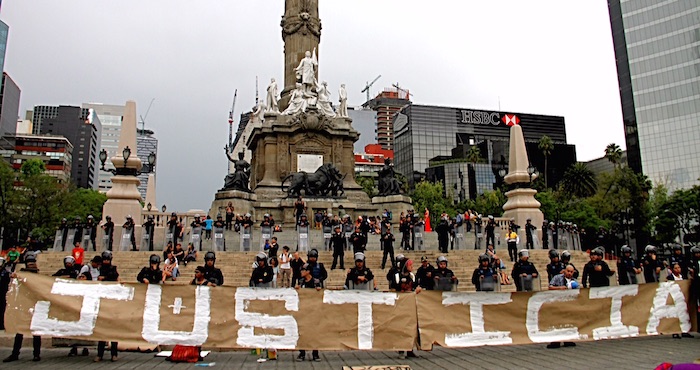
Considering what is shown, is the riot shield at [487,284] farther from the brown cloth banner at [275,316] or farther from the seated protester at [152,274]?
the seated protester at [152,274]

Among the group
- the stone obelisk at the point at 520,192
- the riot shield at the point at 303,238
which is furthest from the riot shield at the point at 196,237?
the stone obelisk at the point at 520,192

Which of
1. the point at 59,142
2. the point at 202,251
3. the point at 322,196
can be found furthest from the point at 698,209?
the point at 59,142

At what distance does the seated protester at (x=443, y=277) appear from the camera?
9.54m

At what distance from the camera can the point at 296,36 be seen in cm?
3306

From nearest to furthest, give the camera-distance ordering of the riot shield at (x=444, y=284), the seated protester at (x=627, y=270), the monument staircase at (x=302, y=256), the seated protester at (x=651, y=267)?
the riot shield at (x=444, y=284)
the seated protester at (x=627, y=270)
the seated protester at (x=651, y=267)
the monument staircase at (x=302, y=256)

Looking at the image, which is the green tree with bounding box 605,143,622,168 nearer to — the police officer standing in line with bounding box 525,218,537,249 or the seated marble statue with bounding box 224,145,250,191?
the police officer standing in line with bounding box 525,218,537,249

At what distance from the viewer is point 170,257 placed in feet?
50.6

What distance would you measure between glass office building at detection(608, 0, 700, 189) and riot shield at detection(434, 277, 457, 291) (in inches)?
3024

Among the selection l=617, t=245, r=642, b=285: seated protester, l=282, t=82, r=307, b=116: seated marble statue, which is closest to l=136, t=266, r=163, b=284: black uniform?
l=617, t=245, r=642, b=285: seated protester

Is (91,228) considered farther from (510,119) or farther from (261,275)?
(510,119)

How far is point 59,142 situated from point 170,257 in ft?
335

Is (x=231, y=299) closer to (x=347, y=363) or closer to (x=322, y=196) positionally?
(x=347, y=363)

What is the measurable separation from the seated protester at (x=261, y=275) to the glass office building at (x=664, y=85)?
7872 cm

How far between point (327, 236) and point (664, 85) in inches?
2826
